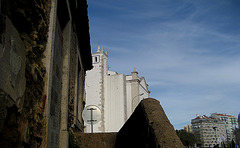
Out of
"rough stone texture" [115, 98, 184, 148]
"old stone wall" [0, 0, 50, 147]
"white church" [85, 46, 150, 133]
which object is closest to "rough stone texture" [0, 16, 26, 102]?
"old stone wall" [0, 0, 50, 147]

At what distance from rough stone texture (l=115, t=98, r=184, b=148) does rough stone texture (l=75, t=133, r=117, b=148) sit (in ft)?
3.11

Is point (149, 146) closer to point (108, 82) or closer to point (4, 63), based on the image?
point (4, 63)

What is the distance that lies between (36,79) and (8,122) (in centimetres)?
87

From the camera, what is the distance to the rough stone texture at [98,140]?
183 inches

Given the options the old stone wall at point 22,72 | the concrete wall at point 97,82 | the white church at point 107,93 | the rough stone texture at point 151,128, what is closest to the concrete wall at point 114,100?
the white church at point 107,93

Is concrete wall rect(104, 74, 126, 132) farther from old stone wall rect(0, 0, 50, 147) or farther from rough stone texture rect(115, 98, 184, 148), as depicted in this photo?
old stone wall rect(0, 0, 50, 147)

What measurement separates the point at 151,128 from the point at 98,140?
7.24 feet

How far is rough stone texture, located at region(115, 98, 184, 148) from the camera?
2.53 m

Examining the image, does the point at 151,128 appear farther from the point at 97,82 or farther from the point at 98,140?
the point at 97,82

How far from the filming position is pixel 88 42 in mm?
7988

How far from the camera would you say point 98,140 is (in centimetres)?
472

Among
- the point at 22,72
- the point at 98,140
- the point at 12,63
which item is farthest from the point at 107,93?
the point at 12,63

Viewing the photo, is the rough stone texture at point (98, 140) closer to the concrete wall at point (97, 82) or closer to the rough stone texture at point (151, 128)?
the rough stone texture at point (151, 128)

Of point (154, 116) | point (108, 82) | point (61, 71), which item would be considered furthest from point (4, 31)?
point (108, 82)
